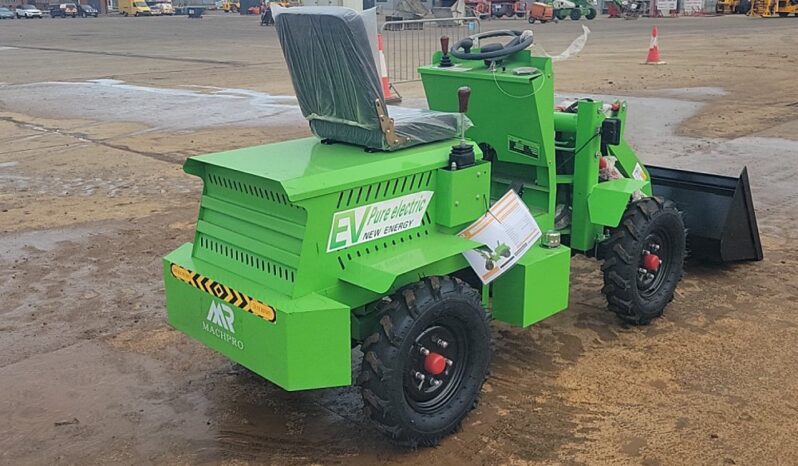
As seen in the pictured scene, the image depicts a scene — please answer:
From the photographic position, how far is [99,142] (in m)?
11.0

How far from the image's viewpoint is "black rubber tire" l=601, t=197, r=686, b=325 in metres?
4.54

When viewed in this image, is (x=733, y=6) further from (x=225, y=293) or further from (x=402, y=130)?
(x=225, y=293)

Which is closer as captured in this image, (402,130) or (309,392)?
(402,130)

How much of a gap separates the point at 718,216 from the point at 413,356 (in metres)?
3.15

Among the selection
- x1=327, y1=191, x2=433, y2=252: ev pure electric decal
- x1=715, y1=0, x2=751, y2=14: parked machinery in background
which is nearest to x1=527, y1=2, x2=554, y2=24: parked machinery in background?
x1=715, y1=0, x2=751, y2=14: parked machinery in background

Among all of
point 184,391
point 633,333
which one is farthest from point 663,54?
point 184,391

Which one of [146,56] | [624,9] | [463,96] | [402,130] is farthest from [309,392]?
[624,9]

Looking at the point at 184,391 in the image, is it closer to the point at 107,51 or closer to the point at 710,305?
the point at 710,305

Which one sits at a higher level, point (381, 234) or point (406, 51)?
point (406, 51)

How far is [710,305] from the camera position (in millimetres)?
5145

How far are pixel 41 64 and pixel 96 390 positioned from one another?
2120 centimetres

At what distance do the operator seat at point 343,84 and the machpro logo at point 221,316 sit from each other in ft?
3.34

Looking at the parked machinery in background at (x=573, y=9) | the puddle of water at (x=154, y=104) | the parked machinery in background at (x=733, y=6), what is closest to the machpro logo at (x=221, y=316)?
the puddle of water at (x=154, y=104)

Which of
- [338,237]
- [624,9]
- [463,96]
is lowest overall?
[338,237]
